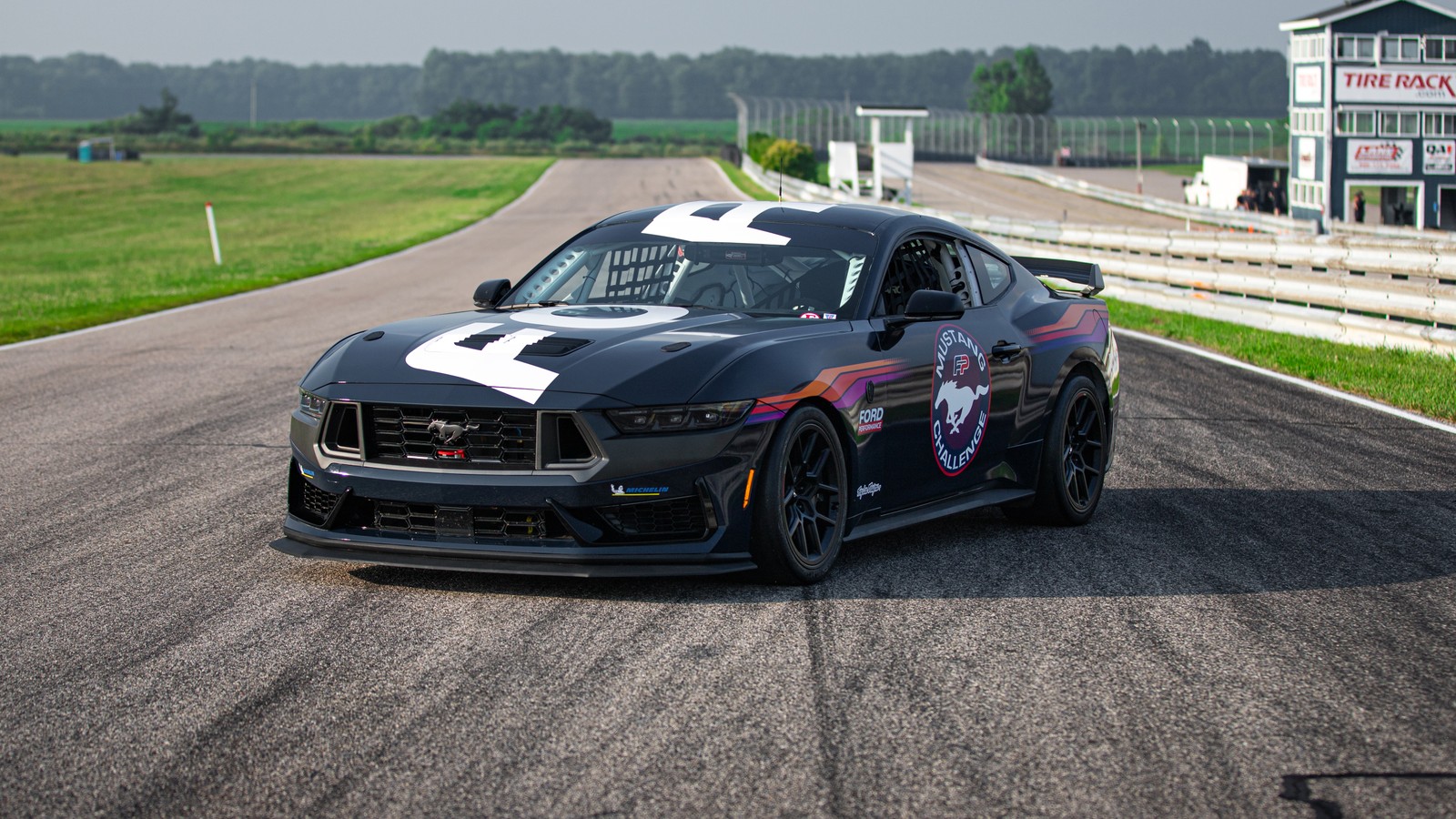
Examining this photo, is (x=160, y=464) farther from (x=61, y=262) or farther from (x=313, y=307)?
(x=61, y=262)

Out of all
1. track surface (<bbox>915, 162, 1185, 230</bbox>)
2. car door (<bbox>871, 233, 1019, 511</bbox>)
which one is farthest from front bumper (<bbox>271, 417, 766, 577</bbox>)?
track surface (<bbox>915, 162, 1185, 230</bbox>)

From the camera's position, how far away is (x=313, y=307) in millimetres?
20891

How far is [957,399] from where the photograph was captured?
6750 millimetres

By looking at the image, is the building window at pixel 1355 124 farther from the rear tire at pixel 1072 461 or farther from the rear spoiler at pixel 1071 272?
the rear tire at pixel 1072 461

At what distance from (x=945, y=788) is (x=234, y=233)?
51.6m

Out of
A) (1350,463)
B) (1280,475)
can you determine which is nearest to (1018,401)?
(1280,475)

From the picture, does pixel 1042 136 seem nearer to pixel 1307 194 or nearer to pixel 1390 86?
pixel 1307 194

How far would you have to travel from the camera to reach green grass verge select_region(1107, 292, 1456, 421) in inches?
467

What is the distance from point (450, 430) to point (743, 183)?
62.5m

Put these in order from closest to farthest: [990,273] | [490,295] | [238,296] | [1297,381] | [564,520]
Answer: [564,520], [490,295], [990,273], [1297,381], [238,296]

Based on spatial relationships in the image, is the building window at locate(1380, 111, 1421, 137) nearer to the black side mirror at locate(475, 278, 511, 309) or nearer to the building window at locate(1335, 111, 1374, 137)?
the building window at locate(1335, 111, 1374, 137)

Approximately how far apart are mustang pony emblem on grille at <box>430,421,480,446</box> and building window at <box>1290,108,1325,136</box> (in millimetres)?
54865

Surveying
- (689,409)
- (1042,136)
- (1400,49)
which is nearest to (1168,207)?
(1400,49)

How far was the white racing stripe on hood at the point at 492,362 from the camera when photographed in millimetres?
5523
